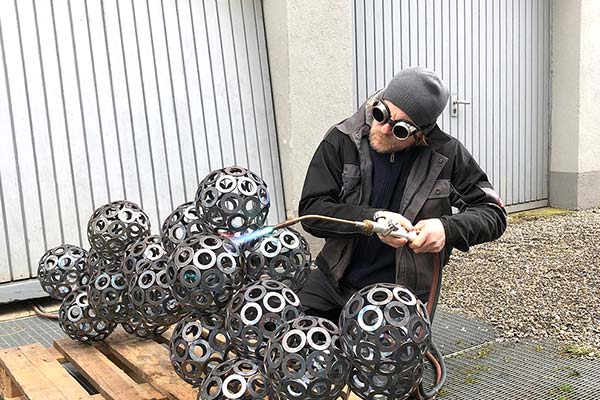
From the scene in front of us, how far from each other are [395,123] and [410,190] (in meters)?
0.35

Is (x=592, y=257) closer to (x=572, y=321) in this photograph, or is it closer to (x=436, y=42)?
(x=572, y=321)

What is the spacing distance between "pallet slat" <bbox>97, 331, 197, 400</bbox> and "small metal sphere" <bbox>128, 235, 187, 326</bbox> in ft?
0.66

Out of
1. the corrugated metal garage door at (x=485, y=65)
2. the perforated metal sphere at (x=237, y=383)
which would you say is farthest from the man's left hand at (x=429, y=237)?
the corrugated metal garage door at (x=485, y=65)

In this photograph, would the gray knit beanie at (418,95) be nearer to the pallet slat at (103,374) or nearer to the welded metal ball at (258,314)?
the welded metal ball at (258,314)

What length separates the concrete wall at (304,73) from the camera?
225 inches

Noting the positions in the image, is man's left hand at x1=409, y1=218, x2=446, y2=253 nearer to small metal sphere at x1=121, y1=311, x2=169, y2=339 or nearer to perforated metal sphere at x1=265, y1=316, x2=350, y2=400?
perforated metal sphere at x1=265, y1=316, x2=350, y2=400

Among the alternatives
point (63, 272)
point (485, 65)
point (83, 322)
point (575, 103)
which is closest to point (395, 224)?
point (83, 322)

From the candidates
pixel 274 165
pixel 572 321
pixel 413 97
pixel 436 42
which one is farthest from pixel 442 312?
pixel 436 42

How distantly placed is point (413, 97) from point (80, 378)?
2.14m

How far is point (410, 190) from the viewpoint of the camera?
301 cm

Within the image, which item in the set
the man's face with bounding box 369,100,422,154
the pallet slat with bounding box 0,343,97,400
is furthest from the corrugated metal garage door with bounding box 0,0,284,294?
the man's face with bounding box 369,100,422,154

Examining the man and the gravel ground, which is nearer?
the man

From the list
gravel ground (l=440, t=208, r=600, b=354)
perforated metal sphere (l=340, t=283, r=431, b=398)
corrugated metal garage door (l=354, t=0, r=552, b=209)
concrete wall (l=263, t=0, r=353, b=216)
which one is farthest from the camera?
corrugated metal garage door (l=354, t=0, r=552, b=209)

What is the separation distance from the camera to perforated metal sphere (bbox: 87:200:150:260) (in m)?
3.30
